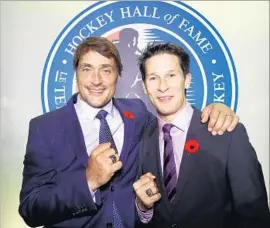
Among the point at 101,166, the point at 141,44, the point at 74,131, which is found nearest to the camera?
the point at 101,166

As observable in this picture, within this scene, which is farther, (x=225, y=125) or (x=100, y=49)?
(x=100, y=49)

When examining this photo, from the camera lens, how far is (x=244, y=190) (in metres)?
1.38

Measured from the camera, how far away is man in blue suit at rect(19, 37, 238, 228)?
4.59 ft

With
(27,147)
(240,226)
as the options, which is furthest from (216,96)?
(27,147)

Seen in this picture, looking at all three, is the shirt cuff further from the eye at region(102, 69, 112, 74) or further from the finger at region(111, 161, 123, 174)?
the eye at region(102, 69, 112, 74)

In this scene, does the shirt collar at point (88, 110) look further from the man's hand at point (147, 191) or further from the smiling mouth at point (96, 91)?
the man's hand at point (147, 191)

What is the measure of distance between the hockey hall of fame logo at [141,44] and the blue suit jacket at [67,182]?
132 mm

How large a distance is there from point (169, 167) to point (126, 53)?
0.50m

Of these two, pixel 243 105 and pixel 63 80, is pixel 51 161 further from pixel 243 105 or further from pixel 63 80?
pixel 243 105

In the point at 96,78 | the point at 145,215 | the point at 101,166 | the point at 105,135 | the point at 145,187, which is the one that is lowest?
the point at 145,215

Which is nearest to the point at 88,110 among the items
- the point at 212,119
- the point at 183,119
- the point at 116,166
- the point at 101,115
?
the point at 101,115

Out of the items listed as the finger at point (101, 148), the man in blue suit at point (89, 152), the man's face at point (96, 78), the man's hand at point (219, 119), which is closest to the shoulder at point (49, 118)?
the man in blue suit at point (89, 152)

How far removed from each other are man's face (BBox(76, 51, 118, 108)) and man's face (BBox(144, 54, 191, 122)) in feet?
0.47

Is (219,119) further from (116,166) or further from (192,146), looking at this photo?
(116,166)
